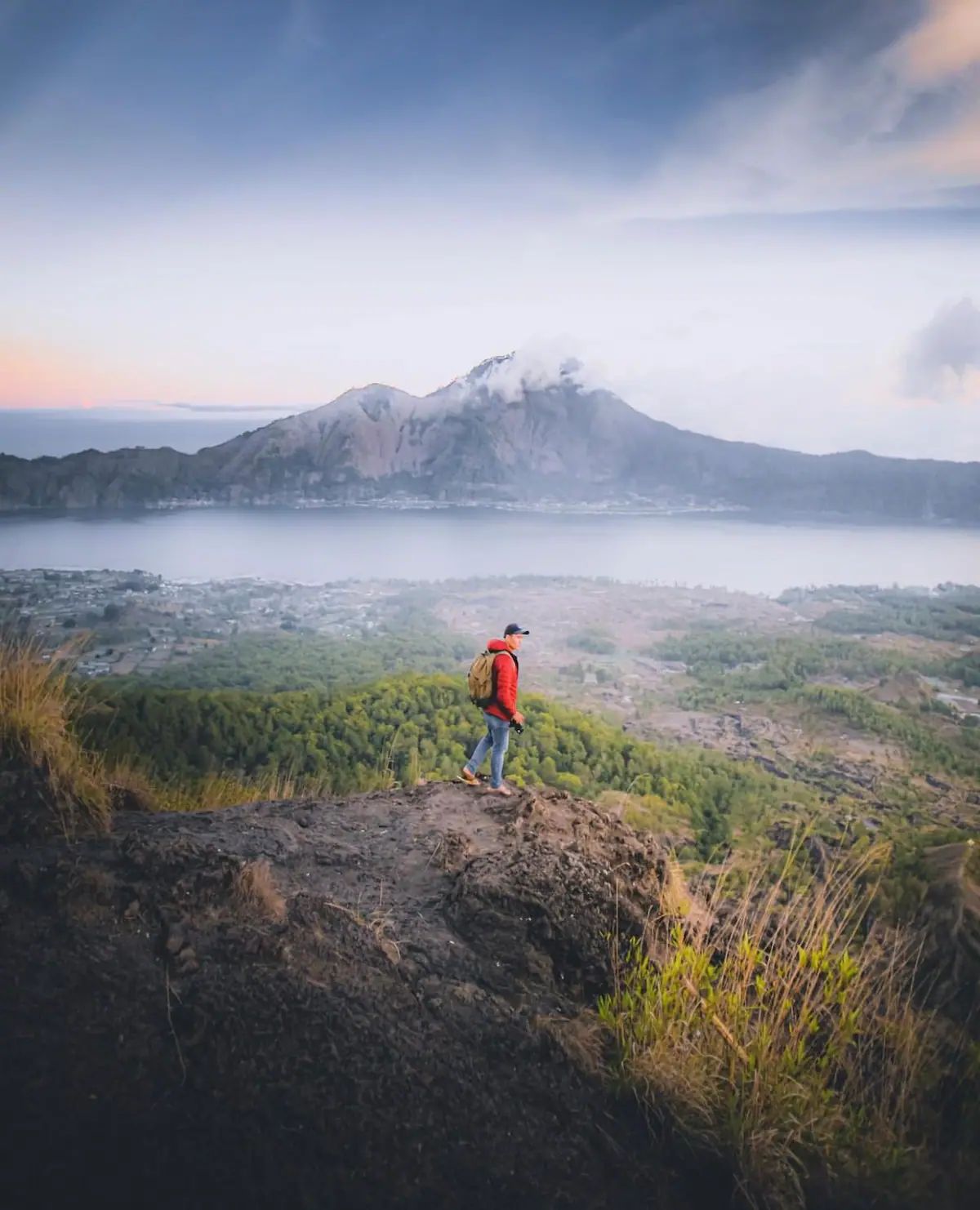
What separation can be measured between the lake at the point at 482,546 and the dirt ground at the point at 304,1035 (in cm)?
1186

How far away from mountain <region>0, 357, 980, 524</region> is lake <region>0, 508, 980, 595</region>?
437mm

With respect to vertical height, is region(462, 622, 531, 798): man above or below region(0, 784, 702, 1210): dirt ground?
above

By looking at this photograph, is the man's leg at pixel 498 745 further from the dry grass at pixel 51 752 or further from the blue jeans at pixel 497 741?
the dry grass at pixel 51 752

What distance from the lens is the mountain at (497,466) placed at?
15.9m

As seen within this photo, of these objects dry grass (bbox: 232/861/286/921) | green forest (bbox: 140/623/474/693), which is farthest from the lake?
dry grass (bbox: 232/861/286/921)

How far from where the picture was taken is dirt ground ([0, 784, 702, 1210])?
2.62 m

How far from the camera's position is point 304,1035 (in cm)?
304

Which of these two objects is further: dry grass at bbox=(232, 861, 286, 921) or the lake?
the lake

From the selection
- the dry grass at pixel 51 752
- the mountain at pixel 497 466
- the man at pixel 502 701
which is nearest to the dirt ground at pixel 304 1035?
the dry grass at pixel 51 752

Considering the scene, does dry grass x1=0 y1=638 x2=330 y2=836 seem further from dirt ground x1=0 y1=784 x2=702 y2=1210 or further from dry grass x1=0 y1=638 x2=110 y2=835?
dirt ground x1=0 y1=784 x2=702 y2=1210

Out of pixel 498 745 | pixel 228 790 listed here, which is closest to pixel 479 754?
pixel 498 745

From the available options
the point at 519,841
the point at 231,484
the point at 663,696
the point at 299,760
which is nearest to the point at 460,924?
the point at 519,841

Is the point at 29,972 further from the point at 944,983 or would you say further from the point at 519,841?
the point at 944,983

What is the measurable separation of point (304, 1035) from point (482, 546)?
14.3 metres
